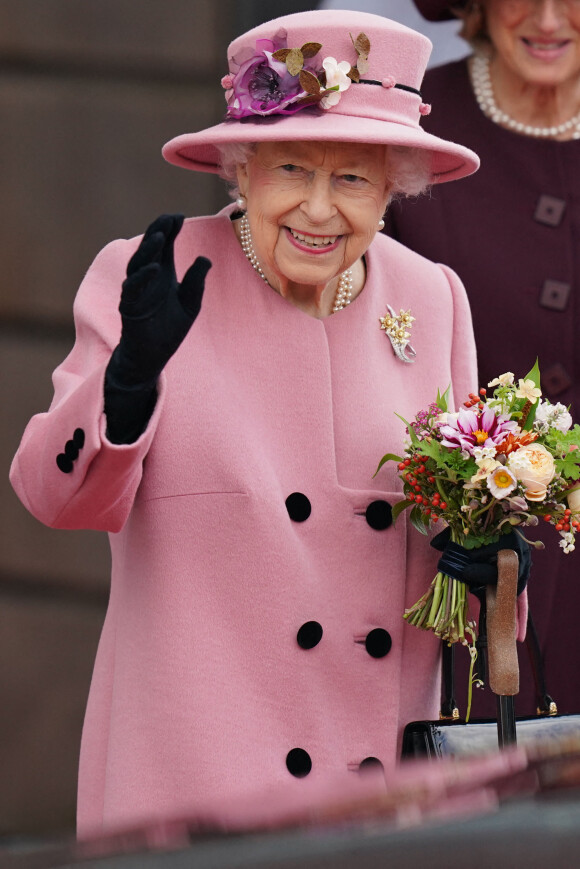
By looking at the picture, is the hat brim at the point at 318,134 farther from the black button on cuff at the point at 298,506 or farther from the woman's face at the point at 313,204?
the black button on cuff at the point at 298,506

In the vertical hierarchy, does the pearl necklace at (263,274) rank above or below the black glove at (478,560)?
above

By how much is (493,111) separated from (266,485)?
147 centimetres

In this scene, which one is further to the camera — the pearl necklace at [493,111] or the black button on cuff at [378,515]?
the pearl necklace at [493,111]

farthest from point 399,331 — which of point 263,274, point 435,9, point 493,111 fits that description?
point 435,9

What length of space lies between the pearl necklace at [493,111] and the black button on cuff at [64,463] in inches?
64.9

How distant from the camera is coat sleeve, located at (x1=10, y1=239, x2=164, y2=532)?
1847 mm

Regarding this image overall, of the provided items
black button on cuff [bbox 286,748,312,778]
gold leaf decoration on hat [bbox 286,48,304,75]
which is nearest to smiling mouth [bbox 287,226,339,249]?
gold leaf decoration on hat [bbox 286,48,304,75]

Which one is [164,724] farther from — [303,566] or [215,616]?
[303,566]

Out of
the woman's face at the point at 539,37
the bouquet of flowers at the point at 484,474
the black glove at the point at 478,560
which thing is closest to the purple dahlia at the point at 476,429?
the bouquet of flowers at the point at 484,474

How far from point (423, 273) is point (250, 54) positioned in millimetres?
524

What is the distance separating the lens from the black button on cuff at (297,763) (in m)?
2.07

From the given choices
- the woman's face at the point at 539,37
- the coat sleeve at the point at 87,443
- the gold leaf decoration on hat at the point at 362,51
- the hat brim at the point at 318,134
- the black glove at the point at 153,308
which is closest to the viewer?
the black glove at the point at 153,308

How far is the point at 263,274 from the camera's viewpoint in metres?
2.20

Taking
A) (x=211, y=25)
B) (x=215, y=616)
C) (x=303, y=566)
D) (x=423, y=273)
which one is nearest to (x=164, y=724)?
(x=215, y=616)
